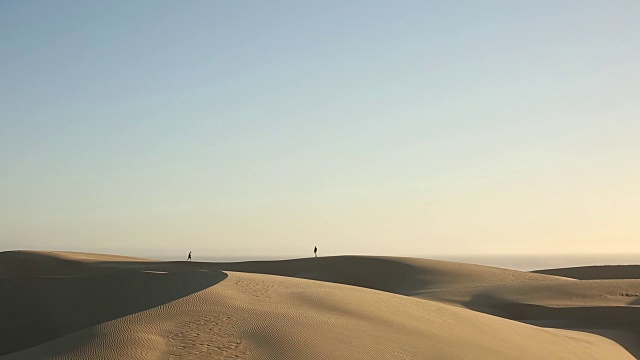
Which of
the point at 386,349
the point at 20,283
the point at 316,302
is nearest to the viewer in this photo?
the point at 386,349

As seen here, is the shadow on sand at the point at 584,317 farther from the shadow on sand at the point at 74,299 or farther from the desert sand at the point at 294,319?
the shadow on sand at the point at 74,299

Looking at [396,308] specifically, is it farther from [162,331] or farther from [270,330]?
[162,331]

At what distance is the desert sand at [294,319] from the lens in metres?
8.54

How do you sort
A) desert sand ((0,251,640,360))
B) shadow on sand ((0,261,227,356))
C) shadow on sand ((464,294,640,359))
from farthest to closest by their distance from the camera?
shadow on sand ((464,294,640,359))
shadow on sand ((0,261,227,356))
desert sand ((0,251,640,360))

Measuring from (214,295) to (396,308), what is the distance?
3.84 meters

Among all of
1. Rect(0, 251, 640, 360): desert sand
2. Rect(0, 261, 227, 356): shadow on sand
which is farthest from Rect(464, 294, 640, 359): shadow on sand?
Rect(0, 261, 227, 356): shadow on sand

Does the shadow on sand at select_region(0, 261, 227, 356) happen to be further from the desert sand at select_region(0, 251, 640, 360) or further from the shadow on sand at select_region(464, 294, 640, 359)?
the shadow on sand at select_region(464, 294, 640, 359)

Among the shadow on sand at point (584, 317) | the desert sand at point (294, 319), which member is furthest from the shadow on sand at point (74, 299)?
the shadow on sand at point (584, 317)

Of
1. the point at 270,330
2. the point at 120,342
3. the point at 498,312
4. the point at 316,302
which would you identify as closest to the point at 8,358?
the point at 120,342

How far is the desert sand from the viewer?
854 cm

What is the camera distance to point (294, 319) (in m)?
10.3

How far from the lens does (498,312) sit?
771 inches

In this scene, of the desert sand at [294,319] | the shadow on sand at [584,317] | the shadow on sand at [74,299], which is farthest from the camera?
the shadow on sand at [584,317]

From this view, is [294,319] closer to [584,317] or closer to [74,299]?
[74,299]
